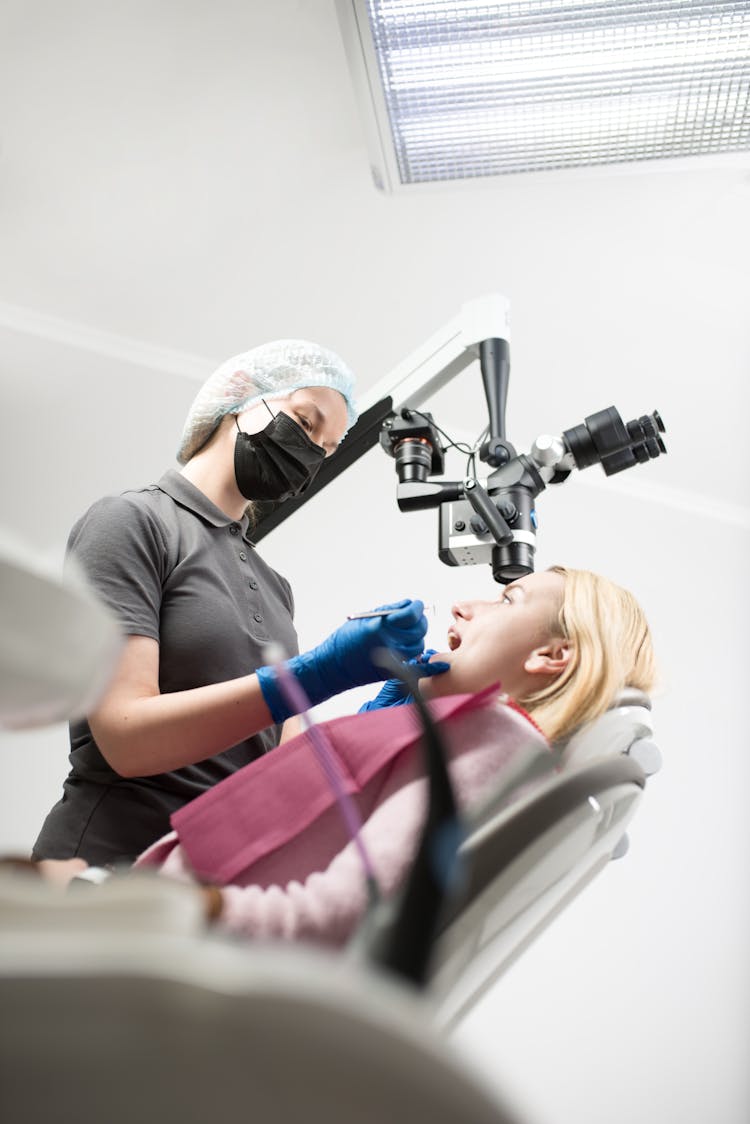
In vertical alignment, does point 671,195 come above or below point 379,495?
above

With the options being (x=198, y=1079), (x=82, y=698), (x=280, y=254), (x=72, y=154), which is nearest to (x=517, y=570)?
(x=82, y=698)

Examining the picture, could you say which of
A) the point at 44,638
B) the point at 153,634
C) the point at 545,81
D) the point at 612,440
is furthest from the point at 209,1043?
the point at 545,81

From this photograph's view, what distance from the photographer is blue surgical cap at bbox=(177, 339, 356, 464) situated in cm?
179

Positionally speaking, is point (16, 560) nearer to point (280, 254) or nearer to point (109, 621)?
point (109, 621)

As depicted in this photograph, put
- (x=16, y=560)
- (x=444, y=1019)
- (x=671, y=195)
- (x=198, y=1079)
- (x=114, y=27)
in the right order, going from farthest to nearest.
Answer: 1. (x=671, y=195)
2. (x=114, y=27)
3. (x=444, y=1019)
4. (x=16, y=560)
5. (x=198, y=1079)

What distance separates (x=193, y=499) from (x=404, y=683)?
51cm

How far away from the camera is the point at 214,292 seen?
10.3 feet

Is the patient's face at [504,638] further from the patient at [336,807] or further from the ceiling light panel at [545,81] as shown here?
the ceiling light panel at [545,81]

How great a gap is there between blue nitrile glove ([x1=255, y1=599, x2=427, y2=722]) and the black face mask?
0.48 metres

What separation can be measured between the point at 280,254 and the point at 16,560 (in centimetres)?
270

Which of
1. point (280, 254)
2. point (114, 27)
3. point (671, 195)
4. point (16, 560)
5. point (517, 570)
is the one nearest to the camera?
point (16, 560)

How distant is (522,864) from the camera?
30.4 inches

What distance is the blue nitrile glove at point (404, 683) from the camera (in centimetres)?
129

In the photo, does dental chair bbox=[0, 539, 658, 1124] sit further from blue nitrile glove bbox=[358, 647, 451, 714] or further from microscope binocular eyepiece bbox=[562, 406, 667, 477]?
microscope binocular eyepiece bbox=[562, 406, 667, 477]
